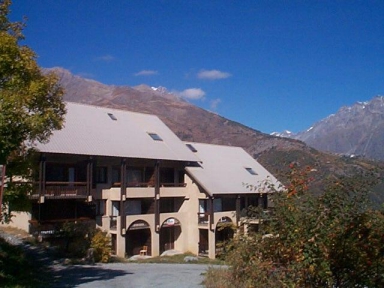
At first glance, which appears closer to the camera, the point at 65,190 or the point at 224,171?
the point at 65,190

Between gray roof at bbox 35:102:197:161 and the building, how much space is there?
0.26 ft

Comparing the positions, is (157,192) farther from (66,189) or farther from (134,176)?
(66,189)

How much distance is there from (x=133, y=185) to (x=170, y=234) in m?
6.07

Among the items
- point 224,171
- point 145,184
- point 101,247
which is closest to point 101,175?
point 145,184

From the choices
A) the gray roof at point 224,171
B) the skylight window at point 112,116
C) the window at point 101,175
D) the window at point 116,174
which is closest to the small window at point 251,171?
the gray roof at point 224,171

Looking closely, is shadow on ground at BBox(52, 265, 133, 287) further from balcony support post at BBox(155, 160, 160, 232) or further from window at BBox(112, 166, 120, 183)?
balcony support post at BBox(155, 160, 160, 232)

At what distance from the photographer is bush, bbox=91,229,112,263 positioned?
83.6 ft

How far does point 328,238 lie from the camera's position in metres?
7.52

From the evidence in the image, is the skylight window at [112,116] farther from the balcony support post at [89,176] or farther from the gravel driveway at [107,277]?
the gravel driveway at [107,277]

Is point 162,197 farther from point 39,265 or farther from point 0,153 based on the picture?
point 0,153

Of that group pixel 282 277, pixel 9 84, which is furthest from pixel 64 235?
pixel 282 277

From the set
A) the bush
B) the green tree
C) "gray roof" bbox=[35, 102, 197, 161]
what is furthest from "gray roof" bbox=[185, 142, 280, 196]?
the green tree

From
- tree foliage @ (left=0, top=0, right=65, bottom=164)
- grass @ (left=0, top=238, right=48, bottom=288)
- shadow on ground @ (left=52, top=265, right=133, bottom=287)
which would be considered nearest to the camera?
tree foliage @ (left=0, top=0, right=65, bottom=164)

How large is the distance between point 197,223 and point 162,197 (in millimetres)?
3451
